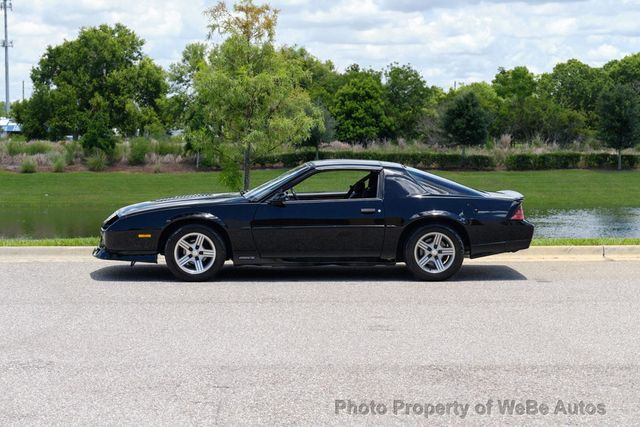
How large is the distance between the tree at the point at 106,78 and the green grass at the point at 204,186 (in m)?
29.6

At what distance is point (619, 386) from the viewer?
6.16 metres

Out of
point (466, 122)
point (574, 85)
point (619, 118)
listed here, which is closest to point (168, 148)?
point (466, 122)

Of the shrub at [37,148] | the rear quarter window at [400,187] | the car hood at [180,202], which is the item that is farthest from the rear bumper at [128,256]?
the shrub at [37,148]

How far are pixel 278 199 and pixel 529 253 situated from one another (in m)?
3.84

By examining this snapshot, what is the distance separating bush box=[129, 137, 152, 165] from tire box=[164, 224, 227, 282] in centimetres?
3535

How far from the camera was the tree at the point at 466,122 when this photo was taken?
45906 mm

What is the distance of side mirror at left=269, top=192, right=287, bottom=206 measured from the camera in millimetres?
10547

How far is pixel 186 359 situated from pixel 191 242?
149 inches

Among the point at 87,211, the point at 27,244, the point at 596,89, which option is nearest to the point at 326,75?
the point at 596,89

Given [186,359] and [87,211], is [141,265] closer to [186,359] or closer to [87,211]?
[186,359]

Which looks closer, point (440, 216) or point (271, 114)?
point (440, 216)

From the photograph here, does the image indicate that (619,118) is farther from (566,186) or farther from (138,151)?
(138,151)

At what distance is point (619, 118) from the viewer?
47.4 m

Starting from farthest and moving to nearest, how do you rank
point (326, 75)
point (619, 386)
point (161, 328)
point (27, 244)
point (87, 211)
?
point (326, 75), point (87, 211), point (27, 244), point (161, 328), point (619, 386)
